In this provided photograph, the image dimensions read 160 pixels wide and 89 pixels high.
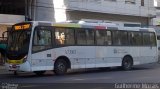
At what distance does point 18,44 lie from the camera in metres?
21.5

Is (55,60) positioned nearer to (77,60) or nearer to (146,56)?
(77,60)

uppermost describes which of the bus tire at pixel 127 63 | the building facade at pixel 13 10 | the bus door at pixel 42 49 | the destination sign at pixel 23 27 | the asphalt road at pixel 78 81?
the building facade at pixel 13 10

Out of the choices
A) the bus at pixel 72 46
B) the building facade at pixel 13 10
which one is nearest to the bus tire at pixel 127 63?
the bus at pixel 72 46

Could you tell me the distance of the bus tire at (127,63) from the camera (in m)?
27.3

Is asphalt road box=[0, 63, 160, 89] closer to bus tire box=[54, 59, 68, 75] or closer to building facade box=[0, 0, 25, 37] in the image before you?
bus tire box=[54, 59, 68, 75]

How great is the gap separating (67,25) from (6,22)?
11.6 m

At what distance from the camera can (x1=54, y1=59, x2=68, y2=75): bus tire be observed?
73.3ft

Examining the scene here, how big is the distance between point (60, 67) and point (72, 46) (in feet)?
4.88

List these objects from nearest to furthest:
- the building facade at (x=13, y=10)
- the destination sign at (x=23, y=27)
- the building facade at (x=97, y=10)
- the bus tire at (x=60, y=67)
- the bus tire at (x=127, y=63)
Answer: the destination sign at (x=23, y=27)
the bus tire at (x=60, y=67)
the bus tire at (x=127, y=63)
the building facade at (x=13, y=10)
the building facade at (x=97, y=10)

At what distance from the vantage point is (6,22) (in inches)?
1324

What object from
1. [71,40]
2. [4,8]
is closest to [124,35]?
[71,40]

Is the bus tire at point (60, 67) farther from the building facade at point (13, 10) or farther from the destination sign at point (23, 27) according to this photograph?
the building facade at point (13, 10)

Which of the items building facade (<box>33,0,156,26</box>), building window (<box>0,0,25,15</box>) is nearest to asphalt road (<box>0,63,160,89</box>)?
building facade (<box>33,0,156,26</box>)

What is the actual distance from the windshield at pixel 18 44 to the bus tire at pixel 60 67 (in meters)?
2.07
